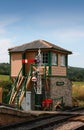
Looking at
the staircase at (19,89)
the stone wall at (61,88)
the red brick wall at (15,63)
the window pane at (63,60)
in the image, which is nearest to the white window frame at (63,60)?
the window pane at (63,60)

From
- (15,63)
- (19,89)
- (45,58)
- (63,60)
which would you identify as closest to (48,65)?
(45,58)

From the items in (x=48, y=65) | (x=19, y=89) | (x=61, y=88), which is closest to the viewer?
(x=48, y=65)

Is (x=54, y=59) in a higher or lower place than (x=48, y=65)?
higher

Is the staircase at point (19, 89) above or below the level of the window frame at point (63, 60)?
below

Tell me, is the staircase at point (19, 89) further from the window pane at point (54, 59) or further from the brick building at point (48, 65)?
the window pane at point (54, 59)

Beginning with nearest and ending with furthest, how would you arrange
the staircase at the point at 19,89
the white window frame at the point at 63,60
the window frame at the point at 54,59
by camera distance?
1. the staircase at the point at 19,89
2. the window frame at the point at 54,59
3. the white window frame at the point at 63,60

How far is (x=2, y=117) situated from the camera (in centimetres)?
1636

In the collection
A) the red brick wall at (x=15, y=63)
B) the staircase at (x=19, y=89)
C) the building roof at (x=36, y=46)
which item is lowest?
the staircase at (x=19, y=89)

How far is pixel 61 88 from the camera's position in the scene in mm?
28156

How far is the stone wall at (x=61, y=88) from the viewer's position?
87.8 ft

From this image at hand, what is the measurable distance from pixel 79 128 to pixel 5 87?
693 inches

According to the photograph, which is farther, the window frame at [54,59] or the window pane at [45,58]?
the window frame at [54,59]

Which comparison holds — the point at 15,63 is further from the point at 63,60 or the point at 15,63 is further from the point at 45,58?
the point at 63,60

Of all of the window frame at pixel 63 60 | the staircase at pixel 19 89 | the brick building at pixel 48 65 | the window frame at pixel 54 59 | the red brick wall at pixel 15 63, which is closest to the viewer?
the staircase at pixel 19 89
